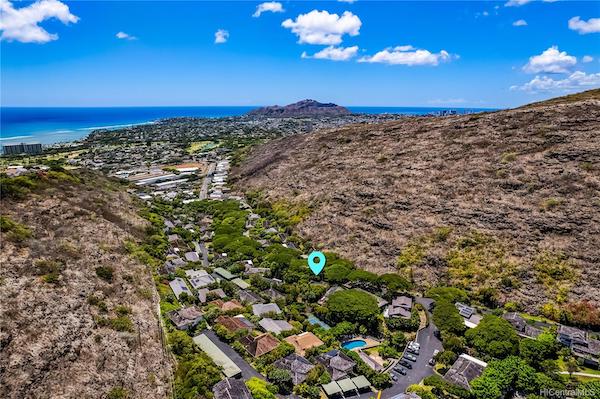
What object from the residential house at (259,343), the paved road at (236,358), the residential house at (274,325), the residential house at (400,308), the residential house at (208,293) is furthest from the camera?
the residential house at (208,293)

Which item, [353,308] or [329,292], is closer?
[353,308]

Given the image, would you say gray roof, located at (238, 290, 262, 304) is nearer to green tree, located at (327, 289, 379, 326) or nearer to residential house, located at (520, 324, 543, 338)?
green tree, located at (327, 289, 379, 326)

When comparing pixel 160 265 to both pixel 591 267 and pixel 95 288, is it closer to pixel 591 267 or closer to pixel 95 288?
pixel 95 288

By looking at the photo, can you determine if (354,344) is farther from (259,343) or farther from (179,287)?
(179,287)

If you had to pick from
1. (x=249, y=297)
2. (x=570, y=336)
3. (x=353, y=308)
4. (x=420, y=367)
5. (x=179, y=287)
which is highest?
(x=353, y=308)

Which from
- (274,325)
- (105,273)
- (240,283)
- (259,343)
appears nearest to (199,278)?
(240,283)

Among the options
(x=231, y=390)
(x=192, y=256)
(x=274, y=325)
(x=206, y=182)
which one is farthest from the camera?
(x=206, y=182)

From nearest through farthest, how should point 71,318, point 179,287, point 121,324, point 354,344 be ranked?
point 71,318
point 121,324
point 354,344
point 179,287

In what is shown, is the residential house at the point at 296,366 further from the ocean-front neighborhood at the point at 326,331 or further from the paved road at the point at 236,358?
the paved road at the point at 236,358

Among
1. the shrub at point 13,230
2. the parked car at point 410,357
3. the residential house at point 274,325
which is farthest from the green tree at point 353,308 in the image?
the shrub at point 13,230
